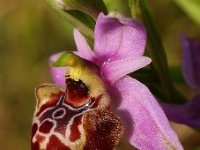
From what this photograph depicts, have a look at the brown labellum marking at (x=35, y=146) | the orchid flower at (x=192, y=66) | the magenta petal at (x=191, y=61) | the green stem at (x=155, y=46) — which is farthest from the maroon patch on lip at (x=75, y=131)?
the magenta petal at (x=191, y=61)

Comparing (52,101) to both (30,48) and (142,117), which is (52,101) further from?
(30,48)

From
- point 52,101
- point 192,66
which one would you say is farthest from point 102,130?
point 192,66

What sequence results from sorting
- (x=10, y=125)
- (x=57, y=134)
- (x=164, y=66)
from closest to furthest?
(x=57, y=134)
(x=164, y=66)
(x=10, y=125)

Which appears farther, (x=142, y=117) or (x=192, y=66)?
(x=192, y=66)

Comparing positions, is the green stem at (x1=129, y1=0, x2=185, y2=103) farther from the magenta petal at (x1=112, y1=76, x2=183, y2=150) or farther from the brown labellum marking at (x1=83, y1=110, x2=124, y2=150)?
the brown labellum marking at (x1=83, y1=110, x2=124, y2=150)

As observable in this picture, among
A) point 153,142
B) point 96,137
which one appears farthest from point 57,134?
point 153,142

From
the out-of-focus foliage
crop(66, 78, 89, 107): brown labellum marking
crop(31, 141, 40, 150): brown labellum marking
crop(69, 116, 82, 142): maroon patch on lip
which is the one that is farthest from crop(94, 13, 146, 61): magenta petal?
the out-of-focus foliage

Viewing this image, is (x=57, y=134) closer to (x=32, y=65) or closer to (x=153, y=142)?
(x=153, y=142)
